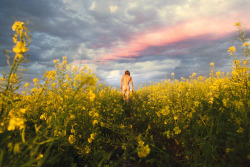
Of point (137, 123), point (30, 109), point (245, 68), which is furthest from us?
point (137, 123)

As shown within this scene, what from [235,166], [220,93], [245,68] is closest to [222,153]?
[235,166]

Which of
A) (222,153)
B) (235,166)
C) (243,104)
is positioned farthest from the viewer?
(222,153)

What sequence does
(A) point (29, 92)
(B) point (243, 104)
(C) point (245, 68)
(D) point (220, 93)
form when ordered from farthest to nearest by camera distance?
(A) point (29, 92)
(D) point (220, 93)
(C) point (245, 68)
(B) point (243, 104)

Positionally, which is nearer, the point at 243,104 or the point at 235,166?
the point at 235,166

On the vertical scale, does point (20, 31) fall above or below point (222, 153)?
above

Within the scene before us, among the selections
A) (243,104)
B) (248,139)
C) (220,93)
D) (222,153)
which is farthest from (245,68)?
(222,153)

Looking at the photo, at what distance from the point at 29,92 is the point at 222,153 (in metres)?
4.50

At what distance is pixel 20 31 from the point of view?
4.59 ft

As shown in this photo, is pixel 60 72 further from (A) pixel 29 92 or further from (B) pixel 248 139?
(B) pixel 248 139

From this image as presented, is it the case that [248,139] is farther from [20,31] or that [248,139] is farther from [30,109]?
[30,109]

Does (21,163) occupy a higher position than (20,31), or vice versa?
(20,31)

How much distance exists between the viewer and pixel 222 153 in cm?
207

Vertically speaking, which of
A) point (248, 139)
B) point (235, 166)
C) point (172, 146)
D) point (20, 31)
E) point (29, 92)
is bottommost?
point (172, 146)

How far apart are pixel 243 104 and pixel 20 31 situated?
2698 millimetres
